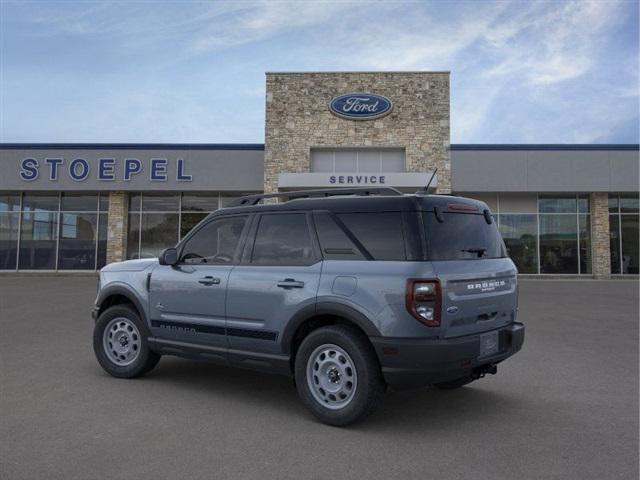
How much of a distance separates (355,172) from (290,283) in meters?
18.9

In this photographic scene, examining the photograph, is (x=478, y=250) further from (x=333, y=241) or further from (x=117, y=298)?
(x=117, y=298)

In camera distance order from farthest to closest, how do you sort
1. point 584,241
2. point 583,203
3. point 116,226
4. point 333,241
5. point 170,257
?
point 583,203 < point 584,241 < point 116,226 < point 170,257 < point 333,241

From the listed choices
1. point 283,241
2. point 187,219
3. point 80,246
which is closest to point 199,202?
point 187,219

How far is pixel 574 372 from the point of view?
6500mm

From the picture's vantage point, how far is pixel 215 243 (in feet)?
18.4

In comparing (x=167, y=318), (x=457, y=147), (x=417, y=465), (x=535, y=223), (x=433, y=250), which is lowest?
(x=417, y=465)

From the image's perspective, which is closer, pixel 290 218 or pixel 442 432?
pixel 442 432

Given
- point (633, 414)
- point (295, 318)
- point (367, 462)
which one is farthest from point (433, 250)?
point (633, 414)

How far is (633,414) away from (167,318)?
179 inches

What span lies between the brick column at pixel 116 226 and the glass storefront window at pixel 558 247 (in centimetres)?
1876

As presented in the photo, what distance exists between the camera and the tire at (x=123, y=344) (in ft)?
19.7

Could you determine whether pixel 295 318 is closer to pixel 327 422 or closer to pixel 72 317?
pixel 327 422

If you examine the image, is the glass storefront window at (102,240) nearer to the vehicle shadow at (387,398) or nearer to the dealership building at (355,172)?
the dealership building at (355,172)

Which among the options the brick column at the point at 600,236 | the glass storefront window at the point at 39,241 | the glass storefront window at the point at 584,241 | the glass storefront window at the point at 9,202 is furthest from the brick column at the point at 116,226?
the brick column at the point at 600,236
